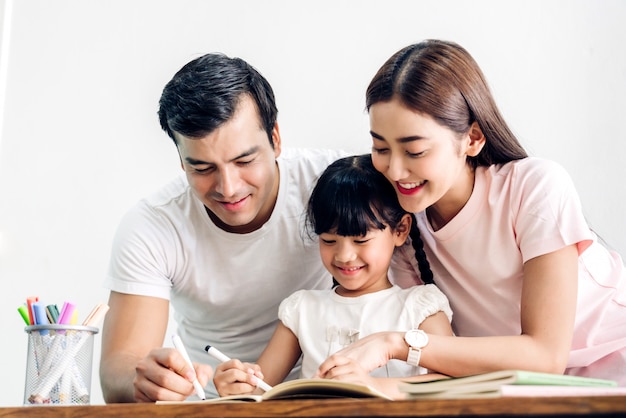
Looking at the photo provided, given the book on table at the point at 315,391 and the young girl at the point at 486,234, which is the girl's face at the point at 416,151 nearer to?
the young girl at the point at 486,234

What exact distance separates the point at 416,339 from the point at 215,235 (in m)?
0.63

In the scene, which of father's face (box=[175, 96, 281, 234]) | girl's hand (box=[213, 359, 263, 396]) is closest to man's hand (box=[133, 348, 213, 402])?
girl's hand (box=[213, 359, 263, 396])

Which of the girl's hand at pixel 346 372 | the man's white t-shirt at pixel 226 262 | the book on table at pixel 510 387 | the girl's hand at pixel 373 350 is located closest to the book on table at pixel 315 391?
the book on table at pixel 510 387

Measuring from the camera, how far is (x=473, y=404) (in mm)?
819

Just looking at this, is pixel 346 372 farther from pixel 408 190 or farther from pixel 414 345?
pixel 408 190

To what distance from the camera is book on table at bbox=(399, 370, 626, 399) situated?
0.87m

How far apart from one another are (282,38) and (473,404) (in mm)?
1786

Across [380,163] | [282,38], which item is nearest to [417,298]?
[380,163]

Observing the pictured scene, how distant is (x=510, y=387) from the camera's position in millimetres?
864

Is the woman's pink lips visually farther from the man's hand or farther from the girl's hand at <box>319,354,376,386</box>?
the man's hand

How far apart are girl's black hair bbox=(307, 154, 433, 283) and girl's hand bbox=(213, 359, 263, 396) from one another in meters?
0.43

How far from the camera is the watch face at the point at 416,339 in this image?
56.3 inches

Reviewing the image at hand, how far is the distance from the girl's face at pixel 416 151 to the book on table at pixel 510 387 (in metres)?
0.65

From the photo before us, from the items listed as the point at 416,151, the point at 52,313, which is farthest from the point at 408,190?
the point at 52,313
